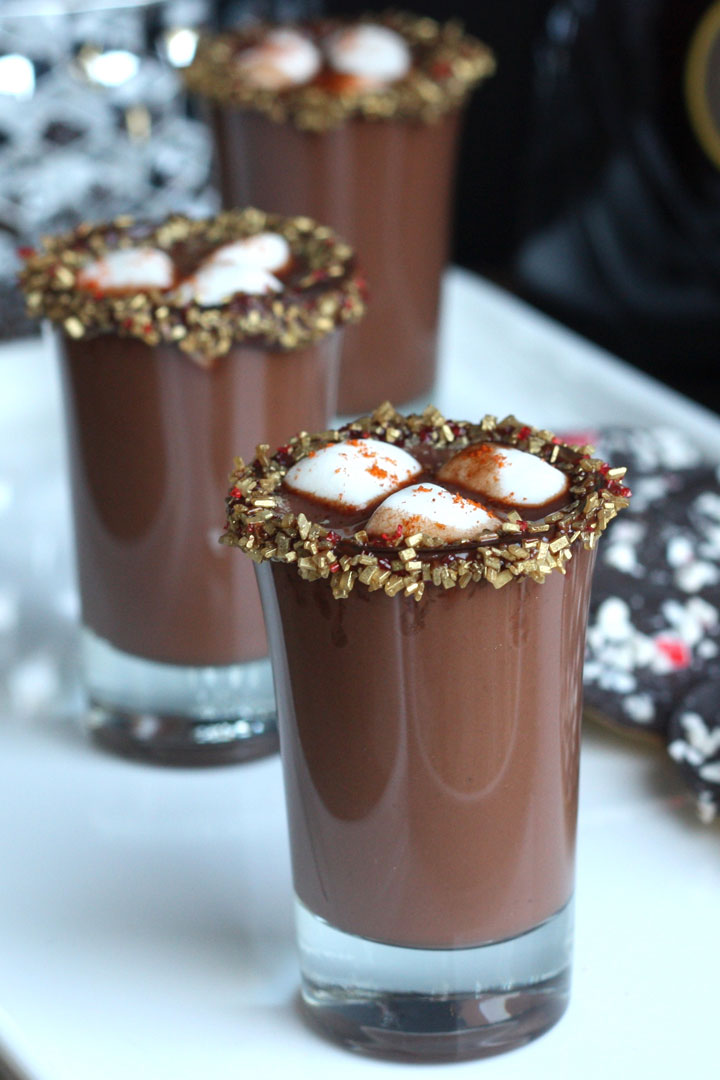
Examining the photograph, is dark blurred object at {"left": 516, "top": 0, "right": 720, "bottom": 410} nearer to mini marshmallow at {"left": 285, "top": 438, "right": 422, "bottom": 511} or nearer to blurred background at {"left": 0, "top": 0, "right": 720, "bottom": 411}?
blurred background at {"left": 0, "top": 0, "right": 720, "bottom": 411}

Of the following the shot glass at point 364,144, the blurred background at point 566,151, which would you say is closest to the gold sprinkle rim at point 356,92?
the shot glass at point 364,144

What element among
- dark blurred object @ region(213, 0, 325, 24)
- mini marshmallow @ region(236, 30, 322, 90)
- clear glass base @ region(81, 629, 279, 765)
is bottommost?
clear glass base @ region(81, 629, 279, 765)

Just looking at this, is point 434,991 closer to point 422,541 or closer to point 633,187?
point 422,541

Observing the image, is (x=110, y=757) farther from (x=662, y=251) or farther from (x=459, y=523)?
(x=662, y=251)

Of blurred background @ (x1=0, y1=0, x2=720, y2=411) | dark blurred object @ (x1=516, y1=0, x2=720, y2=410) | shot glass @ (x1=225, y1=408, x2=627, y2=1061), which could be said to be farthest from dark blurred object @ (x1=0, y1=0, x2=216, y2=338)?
shot glass @ (x1=225, y1=408, x2=627, y2=1061)

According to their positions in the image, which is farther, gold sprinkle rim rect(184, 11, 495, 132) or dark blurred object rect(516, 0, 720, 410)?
dark blurred object rect(516, 0, 720, 410)
